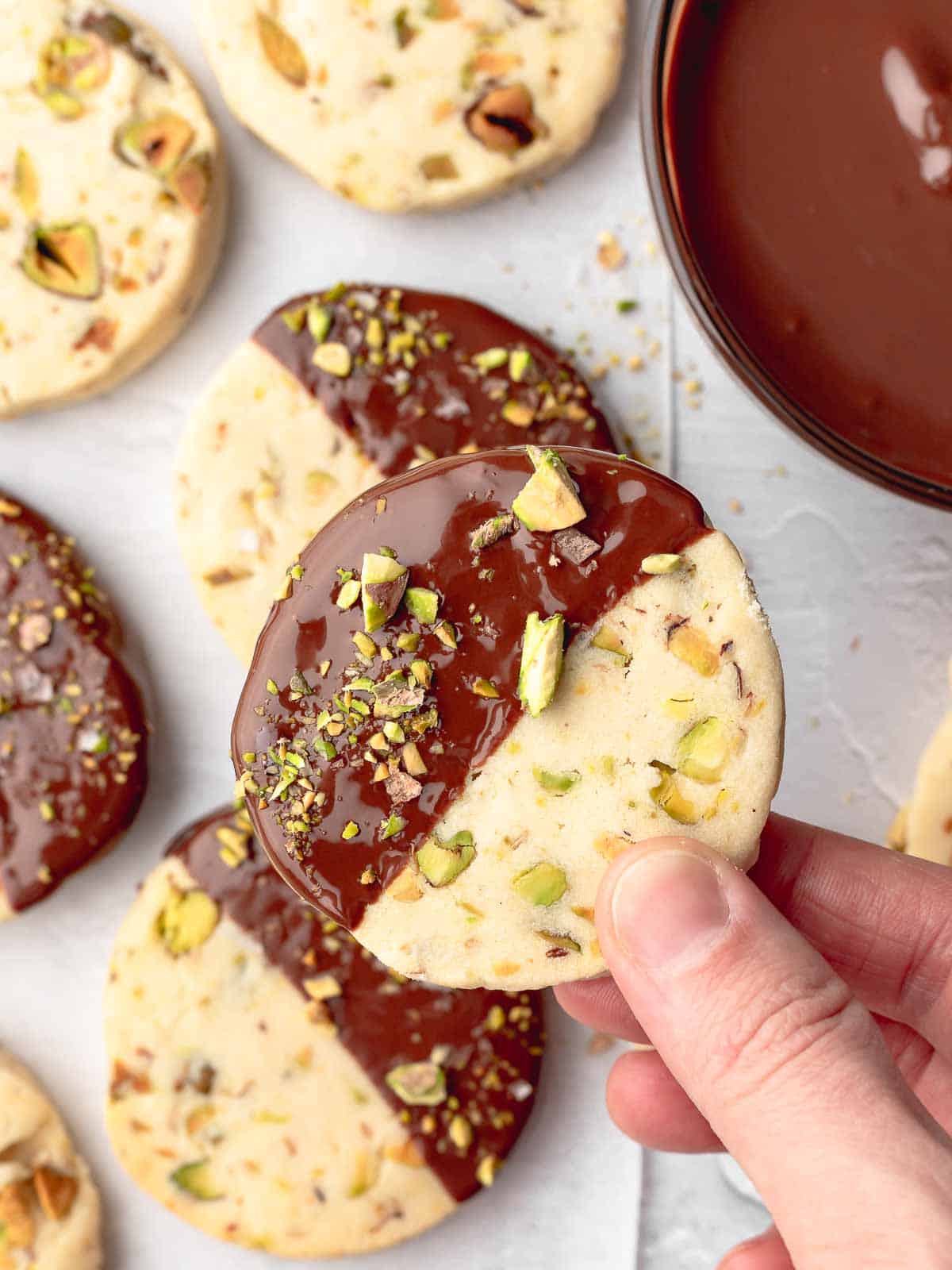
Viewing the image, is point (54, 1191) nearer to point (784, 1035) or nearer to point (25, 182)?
point (784, 1035)

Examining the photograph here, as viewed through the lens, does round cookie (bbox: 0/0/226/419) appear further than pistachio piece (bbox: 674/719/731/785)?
Yes

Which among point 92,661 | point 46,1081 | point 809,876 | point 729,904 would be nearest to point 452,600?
point 729,904

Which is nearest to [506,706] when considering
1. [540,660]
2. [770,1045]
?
[540,660]

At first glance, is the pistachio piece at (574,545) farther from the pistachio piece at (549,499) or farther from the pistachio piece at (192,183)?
the pistachio piece at (192,183)

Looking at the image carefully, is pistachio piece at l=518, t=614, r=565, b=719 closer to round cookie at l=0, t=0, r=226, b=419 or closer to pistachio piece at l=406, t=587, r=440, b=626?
pistachio piece at l=406, t=587, r=440, b=626

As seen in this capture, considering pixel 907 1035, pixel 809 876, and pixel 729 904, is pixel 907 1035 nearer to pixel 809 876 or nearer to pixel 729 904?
pixel 809 876

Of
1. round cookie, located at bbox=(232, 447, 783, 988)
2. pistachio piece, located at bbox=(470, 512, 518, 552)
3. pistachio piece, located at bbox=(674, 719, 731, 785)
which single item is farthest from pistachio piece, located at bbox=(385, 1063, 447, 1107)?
pistachio piece, located at bbox=(470, 512, 518, 552)

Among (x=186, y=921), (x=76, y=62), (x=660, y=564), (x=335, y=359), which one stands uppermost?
(x=76, y=62)
